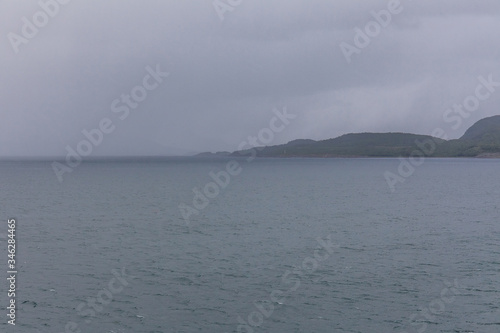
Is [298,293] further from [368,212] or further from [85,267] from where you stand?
[368,212]

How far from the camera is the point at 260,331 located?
88.6ft

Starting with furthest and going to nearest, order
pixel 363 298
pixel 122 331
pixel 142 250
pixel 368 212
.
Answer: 1. pixel 368 212
2. pixel 142 250
3. pixel 363 298
4. pixel 122 331

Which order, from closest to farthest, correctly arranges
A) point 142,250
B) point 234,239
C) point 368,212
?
point 142,250 → point 234,239 → point 368,212

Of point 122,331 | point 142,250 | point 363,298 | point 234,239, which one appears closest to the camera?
point 122,331

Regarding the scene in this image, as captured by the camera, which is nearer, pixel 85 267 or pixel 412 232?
pixel 85 267

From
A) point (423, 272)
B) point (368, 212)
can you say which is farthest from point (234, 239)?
point (368, 212)

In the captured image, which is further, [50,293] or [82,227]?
[82,227]

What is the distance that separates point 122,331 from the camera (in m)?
26.8

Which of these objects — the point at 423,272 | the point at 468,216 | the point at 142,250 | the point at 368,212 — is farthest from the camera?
the point at 368,212

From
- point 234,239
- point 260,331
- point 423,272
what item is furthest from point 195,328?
point 234,239

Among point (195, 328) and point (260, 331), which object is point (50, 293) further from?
point (260, 331)

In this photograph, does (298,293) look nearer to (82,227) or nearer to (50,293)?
(50,293)

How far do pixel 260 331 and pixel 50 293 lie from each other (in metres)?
14.3

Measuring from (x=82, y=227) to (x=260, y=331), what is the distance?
39.3 metres
